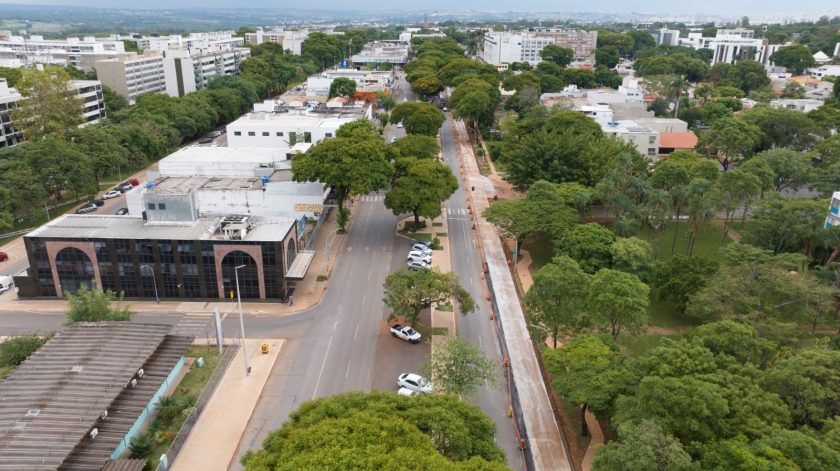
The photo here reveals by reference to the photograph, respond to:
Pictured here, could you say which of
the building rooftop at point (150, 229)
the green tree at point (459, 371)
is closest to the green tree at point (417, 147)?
the building rooftop at point (150, 229)

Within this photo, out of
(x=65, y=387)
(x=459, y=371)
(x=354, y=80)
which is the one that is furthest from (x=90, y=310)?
(x=354, y=80)

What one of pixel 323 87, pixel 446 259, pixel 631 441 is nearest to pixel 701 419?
pixel 631 441

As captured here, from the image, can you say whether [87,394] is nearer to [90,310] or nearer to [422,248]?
[90,310]

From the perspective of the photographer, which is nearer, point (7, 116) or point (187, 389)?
point (187, 389)

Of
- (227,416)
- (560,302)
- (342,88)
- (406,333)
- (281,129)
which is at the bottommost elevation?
(227,416)

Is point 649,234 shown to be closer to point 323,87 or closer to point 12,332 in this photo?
point 12,332
